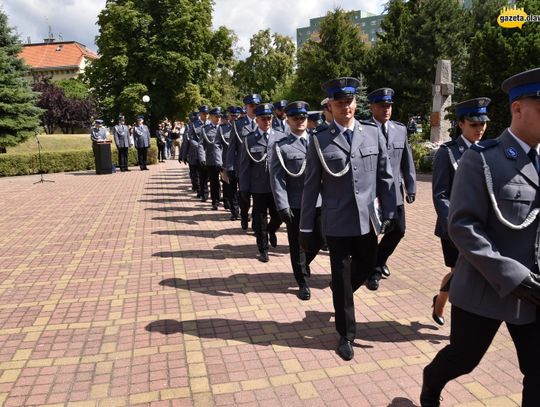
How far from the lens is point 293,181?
5344 mm

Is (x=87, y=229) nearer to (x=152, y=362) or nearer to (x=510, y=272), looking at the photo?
(x=152, y=362)

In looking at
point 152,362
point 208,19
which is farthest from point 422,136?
point 208,19

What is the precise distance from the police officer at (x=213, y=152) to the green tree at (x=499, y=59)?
26.8ft

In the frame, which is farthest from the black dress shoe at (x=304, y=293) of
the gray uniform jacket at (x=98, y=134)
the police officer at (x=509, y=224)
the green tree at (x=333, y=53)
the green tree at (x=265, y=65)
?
the green tree at (x=265, y=65)

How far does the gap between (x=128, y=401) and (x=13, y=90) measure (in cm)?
2171

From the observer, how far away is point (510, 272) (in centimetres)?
216

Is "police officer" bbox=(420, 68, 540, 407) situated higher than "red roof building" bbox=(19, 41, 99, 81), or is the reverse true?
"red roof building" bbox=(19, 41, 99, 81)

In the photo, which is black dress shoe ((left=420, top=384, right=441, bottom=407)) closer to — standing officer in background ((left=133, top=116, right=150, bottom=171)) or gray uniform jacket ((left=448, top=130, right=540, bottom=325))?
gray uniform jacket ((left=448, top=130, right=540, bottom=325))

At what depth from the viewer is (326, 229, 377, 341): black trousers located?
3.72m

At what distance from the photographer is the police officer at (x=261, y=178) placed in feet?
21.1

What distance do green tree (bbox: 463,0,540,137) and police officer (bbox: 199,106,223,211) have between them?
322 inches

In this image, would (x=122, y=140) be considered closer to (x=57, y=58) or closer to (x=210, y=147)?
(x=210, y=147)

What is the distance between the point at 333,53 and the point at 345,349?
109ft

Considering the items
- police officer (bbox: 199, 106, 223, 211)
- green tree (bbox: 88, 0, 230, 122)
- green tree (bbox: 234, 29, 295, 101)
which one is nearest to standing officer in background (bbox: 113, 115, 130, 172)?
police officer (bbox: 199, 106, 223, 211)
